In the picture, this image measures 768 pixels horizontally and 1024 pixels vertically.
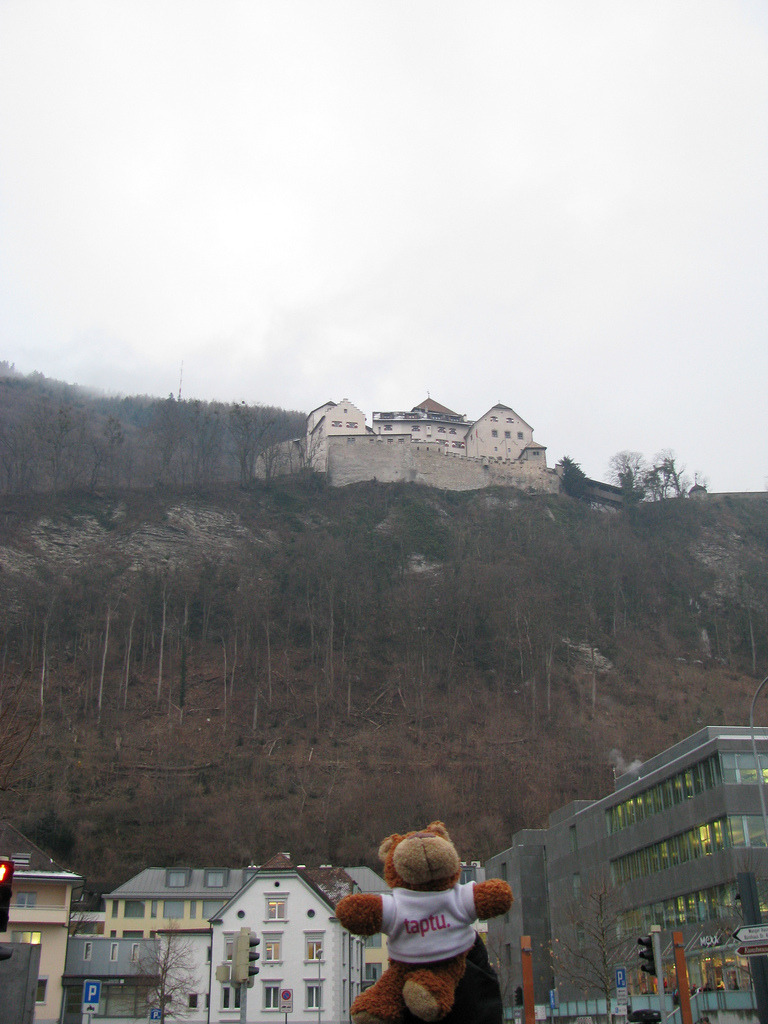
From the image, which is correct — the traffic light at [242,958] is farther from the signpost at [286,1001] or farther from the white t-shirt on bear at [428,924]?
the signpost at [286,1001]

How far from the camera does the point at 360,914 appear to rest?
661 cm

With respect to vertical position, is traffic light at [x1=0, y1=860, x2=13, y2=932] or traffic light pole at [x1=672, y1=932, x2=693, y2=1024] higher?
traffic light at [x1=0, y1=860, x2=13, y2=932]

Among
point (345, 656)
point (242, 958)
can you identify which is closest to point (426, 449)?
point (345, 656)

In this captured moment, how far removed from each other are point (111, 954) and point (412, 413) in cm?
8666

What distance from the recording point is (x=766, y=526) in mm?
117688

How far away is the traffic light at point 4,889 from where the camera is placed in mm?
9965

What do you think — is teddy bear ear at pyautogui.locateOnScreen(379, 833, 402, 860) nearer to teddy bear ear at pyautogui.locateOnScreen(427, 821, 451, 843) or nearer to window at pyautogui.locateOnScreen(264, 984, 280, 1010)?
teddy bear ear at pyautogui.locateOnScreen(427, 821, 451, 843)

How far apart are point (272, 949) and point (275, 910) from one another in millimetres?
1648

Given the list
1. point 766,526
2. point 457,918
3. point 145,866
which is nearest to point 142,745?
point 145,866

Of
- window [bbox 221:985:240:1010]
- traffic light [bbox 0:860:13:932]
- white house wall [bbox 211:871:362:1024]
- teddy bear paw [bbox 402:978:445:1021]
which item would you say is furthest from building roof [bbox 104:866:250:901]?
teddy bear paw [bbox 402:978:445:1021]

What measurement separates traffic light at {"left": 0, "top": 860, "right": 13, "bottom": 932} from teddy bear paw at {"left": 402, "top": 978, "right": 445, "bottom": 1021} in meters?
5.46

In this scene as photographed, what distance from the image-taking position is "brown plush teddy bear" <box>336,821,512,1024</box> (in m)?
6.56

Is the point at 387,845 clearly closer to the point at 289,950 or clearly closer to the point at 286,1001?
the point at 286,1001

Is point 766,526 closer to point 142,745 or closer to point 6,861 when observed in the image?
point 142,745
